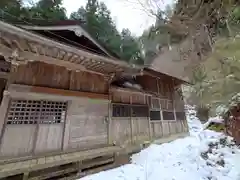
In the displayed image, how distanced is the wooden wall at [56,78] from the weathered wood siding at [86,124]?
1.57ft

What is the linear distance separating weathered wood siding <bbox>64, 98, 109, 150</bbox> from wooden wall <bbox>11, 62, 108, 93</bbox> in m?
0.48

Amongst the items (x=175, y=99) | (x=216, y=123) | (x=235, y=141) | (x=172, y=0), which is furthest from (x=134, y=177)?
(x=216, y=123)

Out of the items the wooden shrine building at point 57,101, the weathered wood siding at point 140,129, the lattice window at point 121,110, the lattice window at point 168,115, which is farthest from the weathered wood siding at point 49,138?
the lattice window at point 168,115

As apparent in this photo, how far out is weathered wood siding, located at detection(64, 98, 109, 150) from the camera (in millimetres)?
4801

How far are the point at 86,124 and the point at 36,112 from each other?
1535mm

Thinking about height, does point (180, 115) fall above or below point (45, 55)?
below

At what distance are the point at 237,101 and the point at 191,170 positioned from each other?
3.35m

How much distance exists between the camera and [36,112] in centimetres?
431

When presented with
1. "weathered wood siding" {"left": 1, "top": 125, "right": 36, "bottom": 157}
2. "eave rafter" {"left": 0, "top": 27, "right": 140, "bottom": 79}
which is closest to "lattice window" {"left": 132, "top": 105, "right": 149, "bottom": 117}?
"eave rafter" {"left": 0, "top": 27, "right": 140, "bottom": 79}

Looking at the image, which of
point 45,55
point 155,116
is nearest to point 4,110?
point 45,55

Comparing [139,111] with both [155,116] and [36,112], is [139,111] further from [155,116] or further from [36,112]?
[36,112]

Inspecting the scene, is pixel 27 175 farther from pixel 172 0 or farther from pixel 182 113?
pixel 182 113

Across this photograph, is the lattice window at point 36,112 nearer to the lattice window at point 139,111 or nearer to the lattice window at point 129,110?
the lattice window at point 129,110

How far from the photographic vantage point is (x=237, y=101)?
6.57 metres
